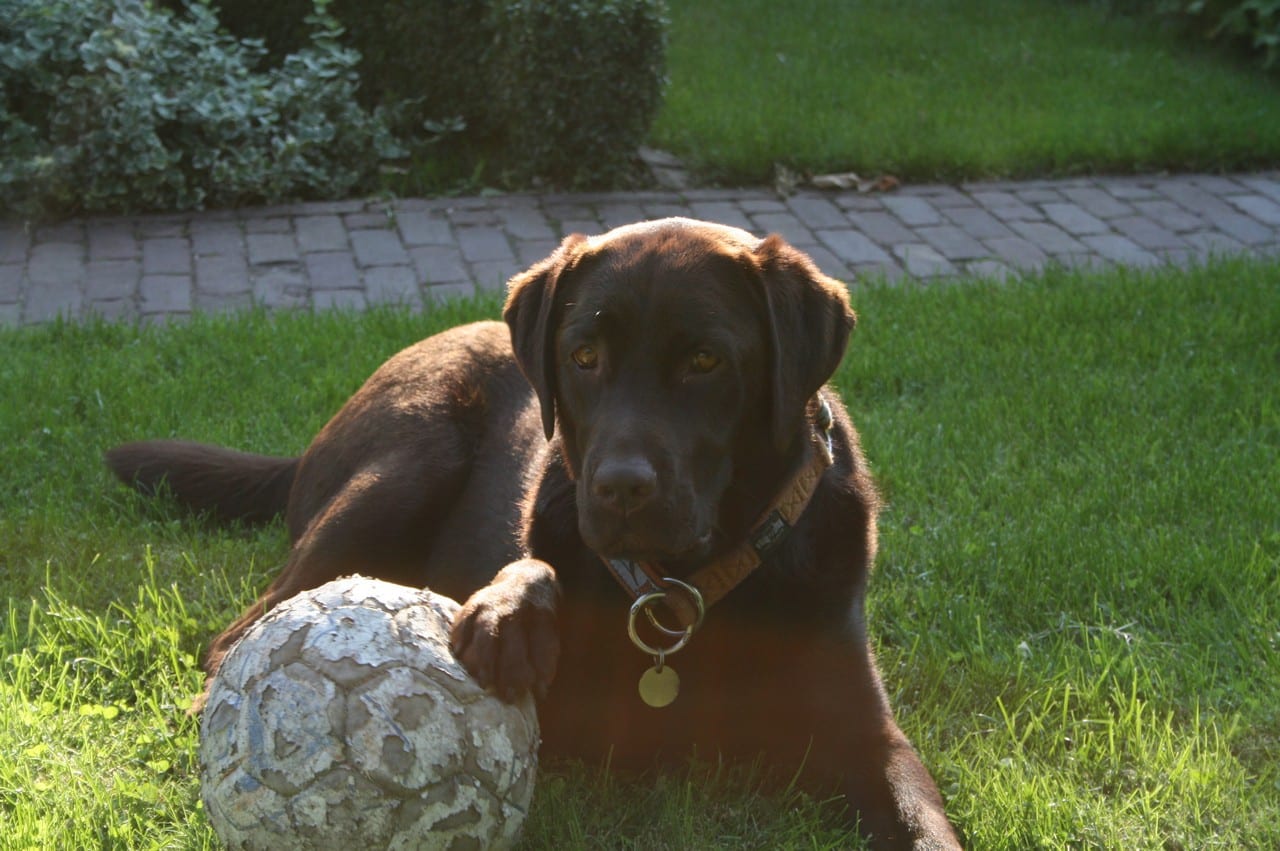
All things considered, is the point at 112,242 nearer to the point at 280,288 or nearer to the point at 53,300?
the point at 53,300

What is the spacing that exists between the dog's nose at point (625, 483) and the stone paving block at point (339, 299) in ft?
11.6

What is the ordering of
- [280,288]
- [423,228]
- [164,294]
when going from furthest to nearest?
[423,228], [280,288], [164,294]

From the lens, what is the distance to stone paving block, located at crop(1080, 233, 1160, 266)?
6914mm

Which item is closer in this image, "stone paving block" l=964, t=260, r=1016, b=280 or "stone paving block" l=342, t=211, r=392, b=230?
"stone paving block" l=964, t=260, r=1016, b=280

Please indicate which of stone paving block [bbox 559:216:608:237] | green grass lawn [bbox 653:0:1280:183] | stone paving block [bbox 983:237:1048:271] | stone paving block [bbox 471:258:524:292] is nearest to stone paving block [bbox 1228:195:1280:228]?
green grass lawn [bbox 653:0:1280:183]

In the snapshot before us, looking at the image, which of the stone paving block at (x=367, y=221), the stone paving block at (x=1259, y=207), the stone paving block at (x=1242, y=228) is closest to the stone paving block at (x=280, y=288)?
the stone paving block at (x=367, y=221)

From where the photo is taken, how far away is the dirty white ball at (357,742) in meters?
2.54

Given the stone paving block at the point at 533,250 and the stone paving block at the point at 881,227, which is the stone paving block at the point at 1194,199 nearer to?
the stone paving block at the point at 881,227

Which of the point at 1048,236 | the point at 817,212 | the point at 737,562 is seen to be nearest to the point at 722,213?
the point at 817,212

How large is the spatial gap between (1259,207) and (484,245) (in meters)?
4.08

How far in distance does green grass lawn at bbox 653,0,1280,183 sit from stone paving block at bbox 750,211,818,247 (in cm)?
59

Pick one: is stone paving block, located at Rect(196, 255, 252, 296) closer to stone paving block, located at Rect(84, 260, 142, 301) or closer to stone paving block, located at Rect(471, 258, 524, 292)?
stone paving block, located at Rect(84, 260, 142, 301)

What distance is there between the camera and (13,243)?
22.7ft

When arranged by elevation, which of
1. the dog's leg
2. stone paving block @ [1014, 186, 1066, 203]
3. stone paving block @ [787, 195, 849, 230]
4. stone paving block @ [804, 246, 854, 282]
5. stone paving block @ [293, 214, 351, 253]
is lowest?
stone paving block @ [293, 214, 351, 253]
